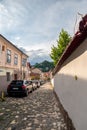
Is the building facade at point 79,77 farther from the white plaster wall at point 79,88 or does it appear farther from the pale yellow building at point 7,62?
the pale yellow building at point 7,62

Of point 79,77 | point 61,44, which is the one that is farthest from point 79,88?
point 61,44

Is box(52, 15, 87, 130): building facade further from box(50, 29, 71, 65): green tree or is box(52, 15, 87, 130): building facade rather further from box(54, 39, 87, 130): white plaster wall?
box(50, 29, 71, 65): green tree

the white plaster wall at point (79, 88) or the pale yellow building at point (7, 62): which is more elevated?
the pale yellow building at point (7, 62)

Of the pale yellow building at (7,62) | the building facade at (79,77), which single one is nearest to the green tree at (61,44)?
the pale yellow building at (7,62)

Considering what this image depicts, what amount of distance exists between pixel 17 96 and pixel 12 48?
7.48 m

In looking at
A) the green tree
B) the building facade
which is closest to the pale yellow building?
the green tree

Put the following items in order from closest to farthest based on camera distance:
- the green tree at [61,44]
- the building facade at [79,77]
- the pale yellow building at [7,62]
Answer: the building facade at [79,77] → the pale yellow building at [7,62] → the green tree at [61,44]

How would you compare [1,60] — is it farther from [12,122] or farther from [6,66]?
[12,122]

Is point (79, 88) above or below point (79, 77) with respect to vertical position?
below

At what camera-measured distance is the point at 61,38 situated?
28.8 metres

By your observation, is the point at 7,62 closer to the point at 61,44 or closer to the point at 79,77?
the point at 61,44

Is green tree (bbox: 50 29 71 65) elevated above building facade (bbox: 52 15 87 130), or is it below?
above

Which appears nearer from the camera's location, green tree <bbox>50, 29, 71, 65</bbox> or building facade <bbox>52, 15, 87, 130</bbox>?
building facade <bbox>52, 15, 87, 130</bbox>

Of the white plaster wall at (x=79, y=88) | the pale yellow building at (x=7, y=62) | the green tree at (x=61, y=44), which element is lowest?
the white plaster wall at (x=79, y=88)
